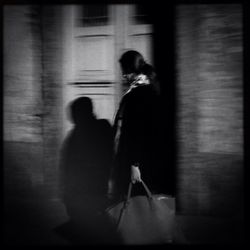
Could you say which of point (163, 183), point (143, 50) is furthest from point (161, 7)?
point (163, 183)

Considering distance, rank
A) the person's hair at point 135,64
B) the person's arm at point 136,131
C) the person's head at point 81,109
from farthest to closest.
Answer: the person's head at point 81,109, the person's hair at point 135,64, the person's arm at point 136,131

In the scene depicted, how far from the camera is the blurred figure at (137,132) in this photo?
14.7 feet

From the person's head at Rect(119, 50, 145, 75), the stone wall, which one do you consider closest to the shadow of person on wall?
the person's head at Rect(119, 50, 145, 75)

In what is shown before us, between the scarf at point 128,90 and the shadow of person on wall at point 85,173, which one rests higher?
the scarf at point 128,90

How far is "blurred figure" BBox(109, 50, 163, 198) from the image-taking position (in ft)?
14.7

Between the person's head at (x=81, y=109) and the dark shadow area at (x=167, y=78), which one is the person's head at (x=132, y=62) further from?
the person's head at (x=81, y=109)

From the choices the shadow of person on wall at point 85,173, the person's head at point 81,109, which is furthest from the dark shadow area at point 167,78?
the person's head at point 81,109

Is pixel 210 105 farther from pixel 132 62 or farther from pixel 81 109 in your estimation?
pixel 81 109

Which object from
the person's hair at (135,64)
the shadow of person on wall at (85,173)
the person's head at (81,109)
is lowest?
the shadow of person on wall at (85,173)

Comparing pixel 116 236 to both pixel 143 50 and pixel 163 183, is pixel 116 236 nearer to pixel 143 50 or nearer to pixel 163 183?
pixel 163 183

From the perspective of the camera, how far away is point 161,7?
15.2ft

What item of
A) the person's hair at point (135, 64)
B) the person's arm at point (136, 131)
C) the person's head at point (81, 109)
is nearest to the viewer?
the person's arm at point (136, 131)

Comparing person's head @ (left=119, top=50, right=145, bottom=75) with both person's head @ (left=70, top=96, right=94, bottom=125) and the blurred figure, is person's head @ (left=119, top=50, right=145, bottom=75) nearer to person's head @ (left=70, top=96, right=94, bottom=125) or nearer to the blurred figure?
the blurred figure

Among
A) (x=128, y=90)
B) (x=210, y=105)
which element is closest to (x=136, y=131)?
(x=128, y=90)
